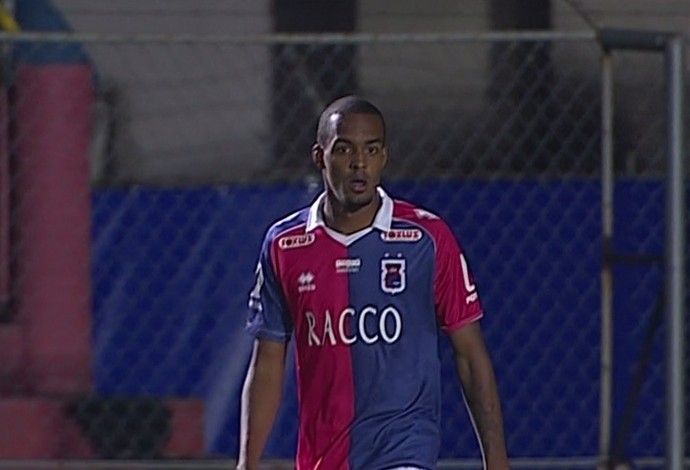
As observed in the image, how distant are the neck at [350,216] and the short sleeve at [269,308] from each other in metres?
0.22

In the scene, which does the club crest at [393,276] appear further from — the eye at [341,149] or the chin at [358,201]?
the eye at [341,149]

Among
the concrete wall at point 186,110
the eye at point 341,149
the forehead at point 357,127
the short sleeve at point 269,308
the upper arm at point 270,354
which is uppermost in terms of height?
the concrete wall at point 186,110

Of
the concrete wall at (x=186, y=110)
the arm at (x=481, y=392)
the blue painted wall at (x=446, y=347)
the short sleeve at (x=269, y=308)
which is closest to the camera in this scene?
the arm at (x=481, y=392)

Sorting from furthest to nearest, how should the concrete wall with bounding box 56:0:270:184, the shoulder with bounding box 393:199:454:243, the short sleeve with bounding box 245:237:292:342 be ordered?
the concrete wall with bounding box 56:0:270:184
the short sleeve with bounding box 245:237:292:342
the shoulder with bounding box 393:199:454:243

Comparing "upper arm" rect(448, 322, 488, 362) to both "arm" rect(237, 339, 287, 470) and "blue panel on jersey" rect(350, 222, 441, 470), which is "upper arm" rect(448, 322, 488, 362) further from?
"arm" rect(237, 339, 287, 470)

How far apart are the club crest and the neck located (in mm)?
128

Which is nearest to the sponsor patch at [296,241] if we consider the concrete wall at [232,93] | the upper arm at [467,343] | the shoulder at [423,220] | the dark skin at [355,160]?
the dark skin at [355,160]

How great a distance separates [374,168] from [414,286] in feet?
1.14

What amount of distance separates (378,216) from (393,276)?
18 cm

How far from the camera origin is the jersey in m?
5.04

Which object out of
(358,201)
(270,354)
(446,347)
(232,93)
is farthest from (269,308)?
(232,93)

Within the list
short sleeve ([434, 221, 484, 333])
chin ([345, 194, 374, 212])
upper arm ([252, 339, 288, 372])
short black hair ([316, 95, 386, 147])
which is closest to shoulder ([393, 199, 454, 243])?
short sleeve ([434, 221, 484, 333])

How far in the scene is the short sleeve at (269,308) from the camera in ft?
17.2

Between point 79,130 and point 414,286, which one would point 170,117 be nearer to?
point 79,130
